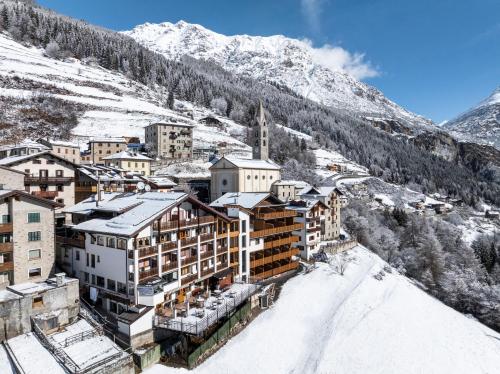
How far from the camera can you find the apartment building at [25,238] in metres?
31.5

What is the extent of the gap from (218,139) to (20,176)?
9888cm

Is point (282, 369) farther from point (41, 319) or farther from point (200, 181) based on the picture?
point (200, 181)

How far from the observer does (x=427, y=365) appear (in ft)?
108

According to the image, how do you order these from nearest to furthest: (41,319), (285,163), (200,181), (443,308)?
(41,319), (443,308), (200,181), (285,163)

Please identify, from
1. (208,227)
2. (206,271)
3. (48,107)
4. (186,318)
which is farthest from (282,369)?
(48,107)

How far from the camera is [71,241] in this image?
121ft

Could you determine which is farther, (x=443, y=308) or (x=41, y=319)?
(x=443, y=308)

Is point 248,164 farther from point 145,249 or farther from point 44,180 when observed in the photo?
point 145,249

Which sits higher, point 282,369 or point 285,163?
point 285,163

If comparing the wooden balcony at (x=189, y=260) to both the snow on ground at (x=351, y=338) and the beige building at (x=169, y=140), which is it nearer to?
the snow on ground at (x=351, y=338)

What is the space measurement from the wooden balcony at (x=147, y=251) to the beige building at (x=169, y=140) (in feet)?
264

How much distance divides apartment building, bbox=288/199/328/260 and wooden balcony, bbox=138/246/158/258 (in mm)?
28299

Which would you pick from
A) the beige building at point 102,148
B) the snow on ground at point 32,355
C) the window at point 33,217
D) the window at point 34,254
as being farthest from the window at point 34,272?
the beige building at point 102,148

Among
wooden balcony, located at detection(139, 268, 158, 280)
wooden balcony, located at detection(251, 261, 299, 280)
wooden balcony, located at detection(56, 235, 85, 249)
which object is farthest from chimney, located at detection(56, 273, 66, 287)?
wooden balcony, located at detection(251, 261, 299, 280)
